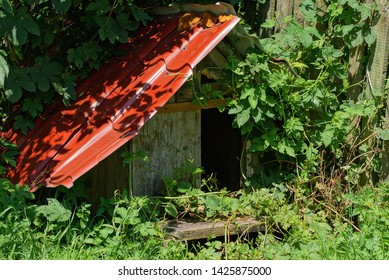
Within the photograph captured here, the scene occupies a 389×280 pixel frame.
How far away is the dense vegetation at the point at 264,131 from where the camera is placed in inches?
228

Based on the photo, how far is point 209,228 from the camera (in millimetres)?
6207

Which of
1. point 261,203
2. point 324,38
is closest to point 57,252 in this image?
point 261,203

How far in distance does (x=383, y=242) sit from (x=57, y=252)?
201 cm

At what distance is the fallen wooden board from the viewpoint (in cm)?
608

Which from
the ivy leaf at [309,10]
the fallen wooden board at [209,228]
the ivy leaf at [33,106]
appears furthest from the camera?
the ivy leaf at [309,10]

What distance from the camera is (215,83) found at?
6.67m

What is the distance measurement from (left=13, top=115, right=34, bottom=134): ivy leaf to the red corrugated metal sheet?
0.17ft

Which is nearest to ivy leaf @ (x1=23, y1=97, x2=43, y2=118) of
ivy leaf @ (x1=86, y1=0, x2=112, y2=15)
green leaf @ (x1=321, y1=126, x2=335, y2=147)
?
ivy leaf @ (x1=86, y1=0, x2=112, y2=15)

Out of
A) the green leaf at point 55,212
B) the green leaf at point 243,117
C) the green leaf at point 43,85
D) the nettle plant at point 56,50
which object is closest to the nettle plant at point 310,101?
the green leaf at point 243,117

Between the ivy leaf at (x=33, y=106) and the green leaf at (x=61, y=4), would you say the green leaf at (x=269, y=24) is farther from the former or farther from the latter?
the ivy leaf at (x=33, y=106)

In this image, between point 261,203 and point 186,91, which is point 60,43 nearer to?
point 186,91

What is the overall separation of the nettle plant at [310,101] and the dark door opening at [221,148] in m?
0.40

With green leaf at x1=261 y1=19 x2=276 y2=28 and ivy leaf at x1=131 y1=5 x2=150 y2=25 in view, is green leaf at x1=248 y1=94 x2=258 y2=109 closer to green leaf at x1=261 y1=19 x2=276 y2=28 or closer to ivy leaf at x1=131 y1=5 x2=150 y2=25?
green leaf at x1=261 y1=19 x2=276 y2=28

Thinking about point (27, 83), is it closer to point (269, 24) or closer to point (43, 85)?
point (43, 85)
